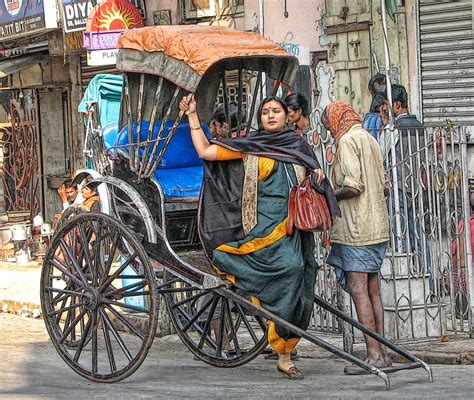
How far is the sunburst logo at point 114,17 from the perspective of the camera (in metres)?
15.0

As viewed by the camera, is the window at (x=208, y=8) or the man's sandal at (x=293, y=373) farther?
the window at (x=208, y=8)

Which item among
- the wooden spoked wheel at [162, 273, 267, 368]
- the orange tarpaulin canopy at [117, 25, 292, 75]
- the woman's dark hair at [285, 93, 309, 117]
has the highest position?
the orange tarpaulin canopy at [117, 25, 292, 75]

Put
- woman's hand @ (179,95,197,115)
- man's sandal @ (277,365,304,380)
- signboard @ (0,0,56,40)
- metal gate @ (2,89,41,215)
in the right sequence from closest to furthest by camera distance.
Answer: woman's hand @ (179,95,197,115)
man's sandal @ (277,365,304,380)
signboard @ (0,0,56,40)
metal gate @ (2,89,41,215)

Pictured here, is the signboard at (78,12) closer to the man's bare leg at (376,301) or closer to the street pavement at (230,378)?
the street pavement at (230,378)

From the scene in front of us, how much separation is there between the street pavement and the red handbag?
40.9 inches

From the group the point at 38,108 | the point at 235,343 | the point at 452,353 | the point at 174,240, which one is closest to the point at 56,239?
the point at 174,240

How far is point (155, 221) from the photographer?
27.1 feet

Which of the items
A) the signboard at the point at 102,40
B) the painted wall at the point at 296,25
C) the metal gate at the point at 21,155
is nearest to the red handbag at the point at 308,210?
the painted wall at the point at 296,25

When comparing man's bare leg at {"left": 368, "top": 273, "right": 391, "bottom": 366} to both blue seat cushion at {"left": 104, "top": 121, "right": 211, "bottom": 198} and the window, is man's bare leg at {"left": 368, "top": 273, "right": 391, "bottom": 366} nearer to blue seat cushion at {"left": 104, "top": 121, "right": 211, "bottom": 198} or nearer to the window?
blue seat cushion at {"left": 104, "top": 121, "right": 211, "bottom": 198}

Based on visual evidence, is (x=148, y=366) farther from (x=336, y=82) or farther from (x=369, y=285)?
(x=336, y=82)

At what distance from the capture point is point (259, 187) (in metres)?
7.63

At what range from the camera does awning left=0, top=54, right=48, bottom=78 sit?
18617mm

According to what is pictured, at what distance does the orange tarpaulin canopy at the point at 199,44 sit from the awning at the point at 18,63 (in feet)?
35.1

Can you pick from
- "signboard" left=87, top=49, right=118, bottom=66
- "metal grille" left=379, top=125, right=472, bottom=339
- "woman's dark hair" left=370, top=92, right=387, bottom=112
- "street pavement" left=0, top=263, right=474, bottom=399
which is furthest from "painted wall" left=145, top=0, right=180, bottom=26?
"metal grille" left=379, top=125, right=472, bottom=339
